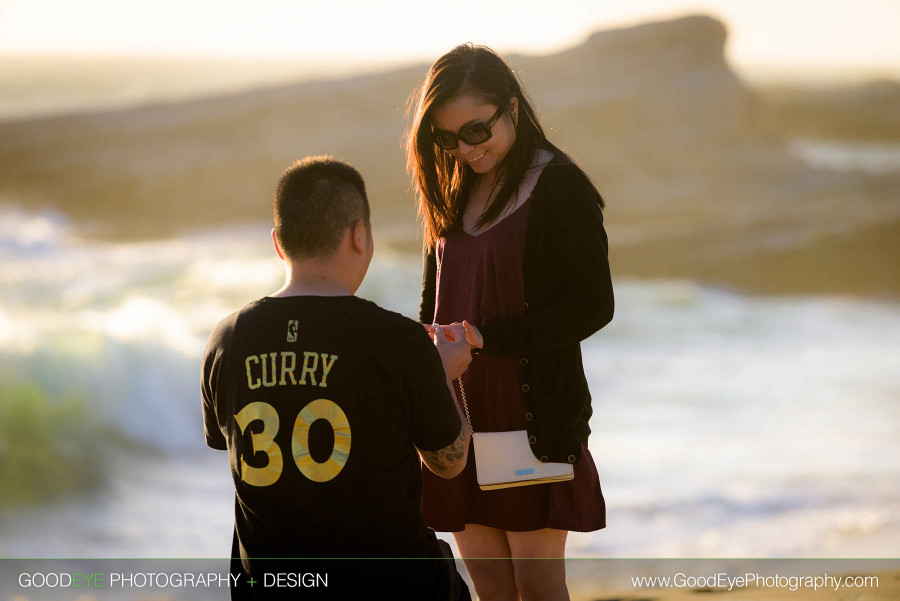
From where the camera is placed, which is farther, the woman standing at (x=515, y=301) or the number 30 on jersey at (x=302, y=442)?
the woman standing at (x=515, y=301)

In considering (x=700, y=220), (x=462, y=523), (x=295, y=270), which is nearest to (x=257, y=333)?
(x=295, y=270)

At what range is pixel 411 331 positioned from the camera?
1441mm

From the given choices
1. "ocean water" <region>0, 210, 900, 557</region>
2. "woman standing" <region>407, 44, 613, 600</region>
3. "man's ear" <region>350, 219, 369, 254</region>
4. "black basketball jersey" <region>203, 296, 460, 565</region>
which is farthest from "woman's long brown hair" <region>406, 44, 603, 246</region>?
"ocean water" <region>0, 210, 900, 557</region>

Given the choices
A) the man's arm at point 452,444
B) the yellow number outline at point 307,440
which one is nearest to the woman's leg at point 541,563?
the man's arm at point 452,444

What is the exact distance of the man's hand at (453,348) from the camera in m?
1.68

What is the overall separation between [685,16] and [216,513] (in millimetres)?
20021

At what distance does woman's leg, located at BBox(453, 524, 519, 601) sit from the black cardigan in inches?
8.8

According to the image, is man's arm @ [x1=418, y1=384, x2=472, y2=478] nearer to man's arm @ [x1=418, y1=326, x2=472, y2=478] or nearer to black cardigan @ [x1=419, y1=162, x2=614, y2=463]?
man's arm @ [x1=418, y1=326, x2=472, y2=478]

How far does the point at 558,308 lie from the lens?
5.73ft

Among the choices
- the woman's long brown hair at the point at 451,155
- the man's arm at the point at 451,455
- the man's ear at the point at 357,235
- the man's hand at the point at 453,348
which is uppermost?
the woman's long brown hair at the point at 451,155

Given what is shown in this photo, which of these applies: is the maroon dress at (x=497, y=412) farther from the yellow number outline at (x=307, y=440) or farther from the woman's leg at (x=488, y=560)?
the yellow number outline at (x=307, y=440)

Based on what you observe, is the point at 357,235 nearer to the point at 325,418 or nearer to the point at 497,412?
the point at 325,418

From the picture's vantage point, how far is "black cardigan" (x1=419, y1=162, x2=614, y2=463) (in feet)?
5.74

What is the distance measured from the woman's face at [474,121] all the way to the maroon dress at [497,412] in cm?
13
